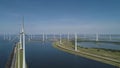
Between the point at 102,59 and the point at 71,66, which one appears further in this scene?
the point at 102,59

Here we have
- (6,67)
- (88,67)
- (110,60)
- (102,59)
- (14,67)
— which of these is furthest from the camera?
(102,59)

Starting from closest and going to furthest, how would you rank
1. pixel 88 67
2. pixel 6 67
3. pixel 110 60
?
pixel 6 67 < pixel 88 67 < pixel 110 60

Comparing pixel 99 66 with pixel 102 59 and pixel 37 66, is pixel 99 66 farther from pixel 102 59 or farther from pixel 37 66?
pixel 37 66

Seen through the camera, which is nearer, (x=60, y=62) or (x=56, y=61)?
(x=60, y=62)

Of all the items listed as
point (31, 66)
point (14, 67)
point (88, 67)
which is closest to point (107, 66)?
point (88, 67)

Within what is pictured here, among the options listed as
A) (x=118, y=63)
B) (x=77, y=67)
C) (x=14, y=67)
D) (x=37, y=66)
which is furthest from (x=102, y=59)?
(x=14, y=67)

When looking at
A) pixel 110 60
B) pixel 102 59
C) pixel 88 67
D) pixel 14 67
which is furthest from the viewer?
pixel 102 59

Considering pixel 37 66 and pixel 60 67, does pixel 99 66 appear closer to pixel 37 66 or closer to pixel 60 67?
pixel 60 67

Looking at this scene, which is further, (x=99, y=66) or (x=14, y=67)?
(x=99, y=66)

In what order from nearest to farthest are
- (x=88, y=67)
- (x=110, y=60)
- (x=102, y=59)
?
(x=88, y=67), (x=110, y=60), (x=102, y=59)
